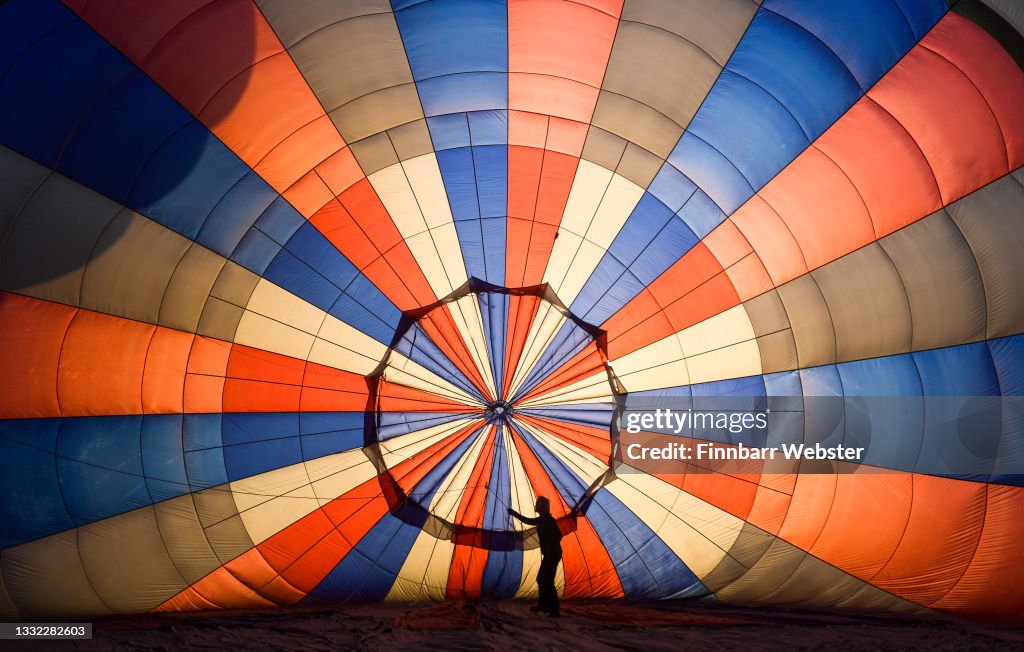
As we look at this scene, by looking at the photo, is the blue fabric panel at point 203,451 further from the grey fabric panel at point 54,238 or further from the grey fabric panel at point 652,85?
the grey fabric panel at point 652,85

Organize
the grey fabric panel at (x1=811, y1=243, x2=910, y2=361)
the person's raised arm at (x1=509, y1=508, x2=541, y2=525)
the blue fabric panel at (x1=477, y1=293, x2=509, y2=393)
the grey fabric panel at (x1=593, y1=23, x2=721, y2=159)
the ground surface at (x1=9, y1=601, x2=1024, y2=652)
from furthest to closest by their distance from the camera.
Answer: the blue fabric panel at (x1=477, y1=293, x2=509, y2=393)
the grey fabric panel at (x1=811, y1=243, x2=910, y2=361)
the person's raised arm at (x1=509, y1=508, x2=541, y2=525)
the grey fabric panel at (x1=593, y1=23, x2=721, y2=159)
the ground surface at (x1=9, y1=601, x2=1024, y2=652)

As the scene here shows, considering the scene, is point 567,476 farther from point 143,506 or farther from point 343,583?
point 143,506

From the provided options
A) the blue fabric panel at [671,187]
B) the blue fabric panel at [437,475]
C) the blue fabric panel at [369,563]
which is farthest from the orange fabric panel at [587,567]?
the blue fabric panel at [671,187]

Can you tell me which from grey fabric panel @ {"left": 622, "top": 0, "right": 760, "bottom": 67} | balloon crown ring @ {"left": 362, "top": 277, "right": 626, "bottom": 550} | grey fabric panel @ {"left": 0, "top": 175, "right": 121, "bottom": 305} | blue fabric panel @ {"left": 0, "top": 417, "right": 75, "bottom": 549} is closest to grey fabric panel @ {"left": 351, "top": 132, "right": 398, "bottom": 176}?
balloon crown ring @ {"left": 362, "top": 277, "right": 626, "bottom": 550}

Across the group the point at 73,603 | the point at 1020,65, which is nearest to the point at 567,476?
the point at 73,603

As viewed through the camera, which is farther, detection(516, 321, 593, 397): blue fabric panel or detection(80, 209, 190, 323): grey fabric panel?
detection(516, 321, 593, 397): blue fabric panel

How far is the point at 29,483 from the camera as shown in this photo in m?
4.73

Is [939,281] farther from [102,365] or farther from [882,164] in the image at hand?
[102,365]

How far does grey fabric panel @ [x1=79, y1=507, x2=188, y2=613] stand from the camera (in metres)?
4.81

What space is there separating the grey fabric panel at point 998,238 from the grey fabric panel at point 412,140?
3253mm

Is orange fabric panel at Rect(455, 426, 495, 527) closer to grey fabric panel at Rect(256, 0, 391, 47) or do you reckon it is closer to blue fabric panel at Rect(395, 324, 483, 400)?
blue fabric panel at Rect(395, 324, 483, 400)

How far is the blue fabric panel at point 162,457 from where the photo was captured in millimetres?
4887

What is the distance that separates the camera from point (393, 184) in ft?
15.9

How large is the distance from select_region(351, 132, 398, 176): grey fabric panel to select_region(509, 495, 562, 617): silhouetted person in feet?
7.48
